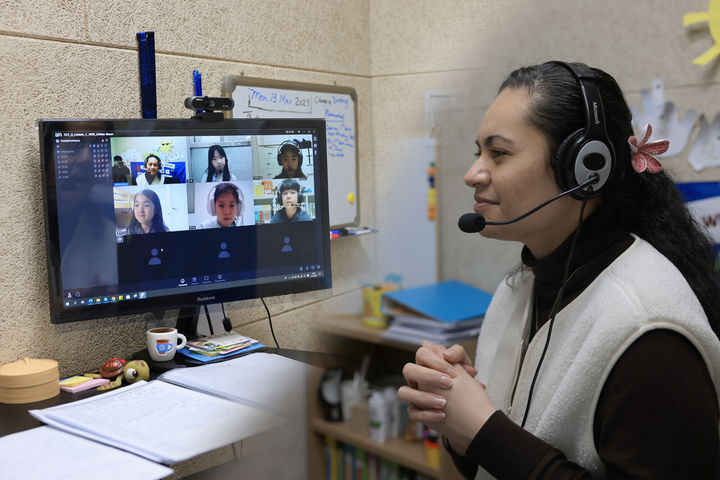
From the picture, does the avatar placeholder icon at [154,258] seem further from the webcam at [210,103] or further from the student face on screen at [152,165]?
the webcam at [210,103]

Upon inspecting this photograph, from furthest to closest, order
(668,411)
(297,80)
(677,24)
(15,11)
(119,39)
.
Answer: (677,24), (119,39), (15,11), (297,80), (668,411)

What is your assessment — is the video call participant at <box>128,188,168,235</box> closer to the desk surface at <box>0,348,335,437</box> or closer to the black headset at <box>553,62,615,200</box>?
the desk surface at <box>0,348,335,437</box>

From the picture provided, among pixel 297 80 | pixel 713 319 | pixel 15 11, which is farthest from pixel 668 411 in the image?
pixel 15 11

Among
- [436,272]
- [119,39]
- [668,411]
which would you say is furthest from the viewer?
[119,39]

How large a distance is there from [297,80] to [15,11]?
53 cm

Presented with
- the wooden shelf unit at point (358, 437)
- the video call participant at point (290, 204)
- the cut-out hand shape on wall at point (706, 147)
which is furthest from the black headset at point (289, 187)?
the cut-out hand shape on wall at point (706, 147)

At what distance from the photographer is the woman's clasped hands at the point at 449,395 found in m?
0.56

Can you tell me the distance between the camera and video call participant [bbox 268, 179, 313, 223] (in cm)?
106

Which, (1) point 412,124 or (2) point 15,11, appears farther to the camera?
(2) point 15,11

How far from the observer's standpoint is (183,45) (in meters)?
1.01

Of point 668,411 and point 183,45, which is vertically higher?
point 183,45

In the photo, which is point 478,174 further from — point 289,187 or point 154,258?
point 154,258

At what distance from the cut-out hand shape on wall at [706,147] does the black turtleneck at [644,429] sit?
2.98 feet

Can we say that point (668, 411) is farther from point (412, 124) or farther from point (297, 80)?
point (297, 80)
